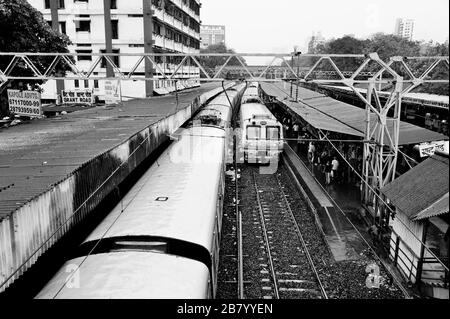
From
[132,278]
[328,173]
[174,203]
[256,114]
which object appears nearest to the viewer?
[132,278]

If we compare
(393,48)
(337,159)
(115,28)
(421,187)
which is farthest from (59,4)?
(393,48)

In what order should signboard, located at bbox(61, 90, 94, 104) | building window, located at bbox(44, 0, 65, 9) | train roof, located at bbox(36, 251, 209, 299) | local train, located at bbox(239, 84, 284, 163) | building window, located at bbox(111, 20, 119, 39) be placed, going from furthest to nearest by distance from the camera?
building window, located at bbox(44, 0, 65, 9), building window, located at bbox(111, 20, 119, 39), local train, located at bbox(239, 84, 284, 163), signboard, located at bbox(61, 90, 94, 104), train roof, located at bbox(36, 251, 209, 299)

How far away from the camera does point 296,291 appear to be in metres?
9.03

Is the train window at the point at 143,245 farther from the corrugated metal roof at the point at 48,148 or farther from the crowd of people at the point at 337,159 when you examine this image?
the crowd of people at the point at 337,159

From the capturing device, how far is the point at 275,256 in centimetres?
1073

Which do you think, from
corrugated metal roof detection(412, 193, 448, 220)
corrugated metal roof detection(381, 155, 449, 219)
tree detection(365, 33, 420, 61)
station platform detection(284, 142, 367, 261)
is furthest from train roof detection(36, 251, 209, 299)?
tree detection(365, 33, 420, 61)

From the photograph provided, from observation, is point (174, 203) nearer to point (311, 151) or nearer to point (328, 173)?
point (328, 173)

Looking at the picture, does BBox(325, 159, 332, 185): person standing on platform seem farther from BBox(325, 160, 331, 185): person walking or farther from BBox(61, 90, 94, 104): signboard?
BBox(61, 90, 94, 104): signboard

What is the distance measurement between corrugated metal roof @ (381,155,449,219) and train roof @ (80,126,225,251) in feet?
14.3

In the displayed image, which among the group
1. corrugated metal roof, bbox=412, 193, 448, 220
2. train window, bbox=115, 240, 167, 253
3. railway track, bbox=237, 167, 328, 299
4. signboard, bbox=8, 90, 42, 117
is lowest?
railway track, bbox=237, 167, 328, 299

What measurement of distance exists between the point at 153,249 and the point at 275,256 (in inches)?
220

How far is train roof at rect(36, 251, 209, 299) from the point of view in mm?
4625

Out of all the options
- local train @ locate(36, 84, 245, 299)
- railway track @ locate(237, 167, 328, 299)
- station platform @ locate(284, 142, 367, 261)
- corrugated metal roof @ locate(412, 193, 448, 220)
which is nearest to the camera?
local train @ locate(36, 84, 245, 299)

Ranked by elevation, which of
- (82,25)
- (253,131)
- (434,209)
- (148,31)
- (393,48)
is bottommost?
(434,209)
